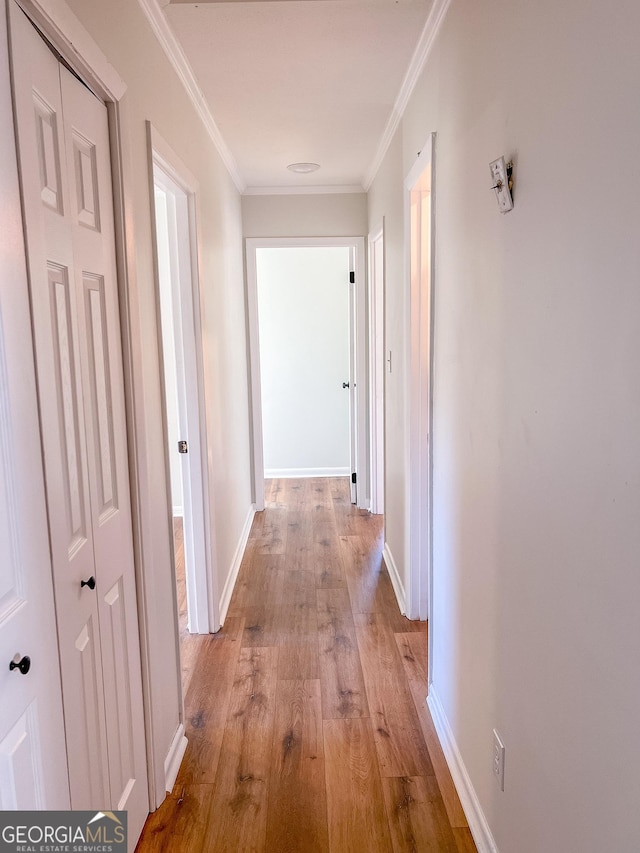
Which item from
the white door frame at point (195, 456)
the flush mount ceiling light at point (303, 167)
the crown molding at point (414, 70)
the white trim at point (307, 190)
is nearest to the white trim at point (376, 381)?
the white trim at point (307, 190)

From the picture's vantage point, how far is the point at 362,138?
3334mm

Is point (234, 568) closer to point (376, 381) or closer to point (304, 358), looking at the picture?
point (376, 381)

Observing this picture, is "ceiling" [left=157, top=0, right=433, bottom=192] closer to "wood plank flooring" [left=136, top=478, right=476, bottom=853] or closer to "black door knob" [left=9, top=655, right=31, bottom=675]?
"black door knob" [left=9, top=655, right=31, bottom=675]

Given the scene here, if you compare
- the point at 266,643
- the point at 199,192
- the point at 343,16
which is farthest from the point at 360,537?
the point at 343,16

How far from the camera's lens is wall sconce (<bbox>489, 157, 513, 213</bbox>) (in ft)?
4.36

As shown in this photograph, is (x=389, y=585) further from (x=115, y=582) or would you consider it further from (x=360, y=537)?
(x=115, y=582)

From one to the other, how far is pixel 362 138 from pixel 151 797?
3225 millimetres

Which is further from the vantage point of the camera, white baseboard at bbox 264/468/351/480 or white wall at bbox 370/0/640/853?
white baseboard at bbox 264/468/351/480

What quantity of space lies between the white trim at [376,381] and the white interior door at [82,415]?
285 centimetres

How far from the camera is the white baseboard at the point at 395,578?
10.4 ft

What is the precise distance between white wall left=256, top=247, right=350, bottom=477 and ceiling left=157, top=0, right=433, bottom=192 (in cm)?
203

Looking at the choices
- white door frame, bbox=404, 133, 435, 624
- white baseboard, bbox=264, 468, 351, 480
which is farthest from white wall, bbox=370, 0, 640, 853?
white baseboard, bbox=264, 468, 351, 480

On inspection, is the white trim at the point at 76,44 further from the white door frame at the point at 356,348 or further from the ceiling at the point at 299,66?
the white door frame at the point at 356,348

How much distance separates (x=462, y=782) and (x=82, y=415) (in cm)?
159
